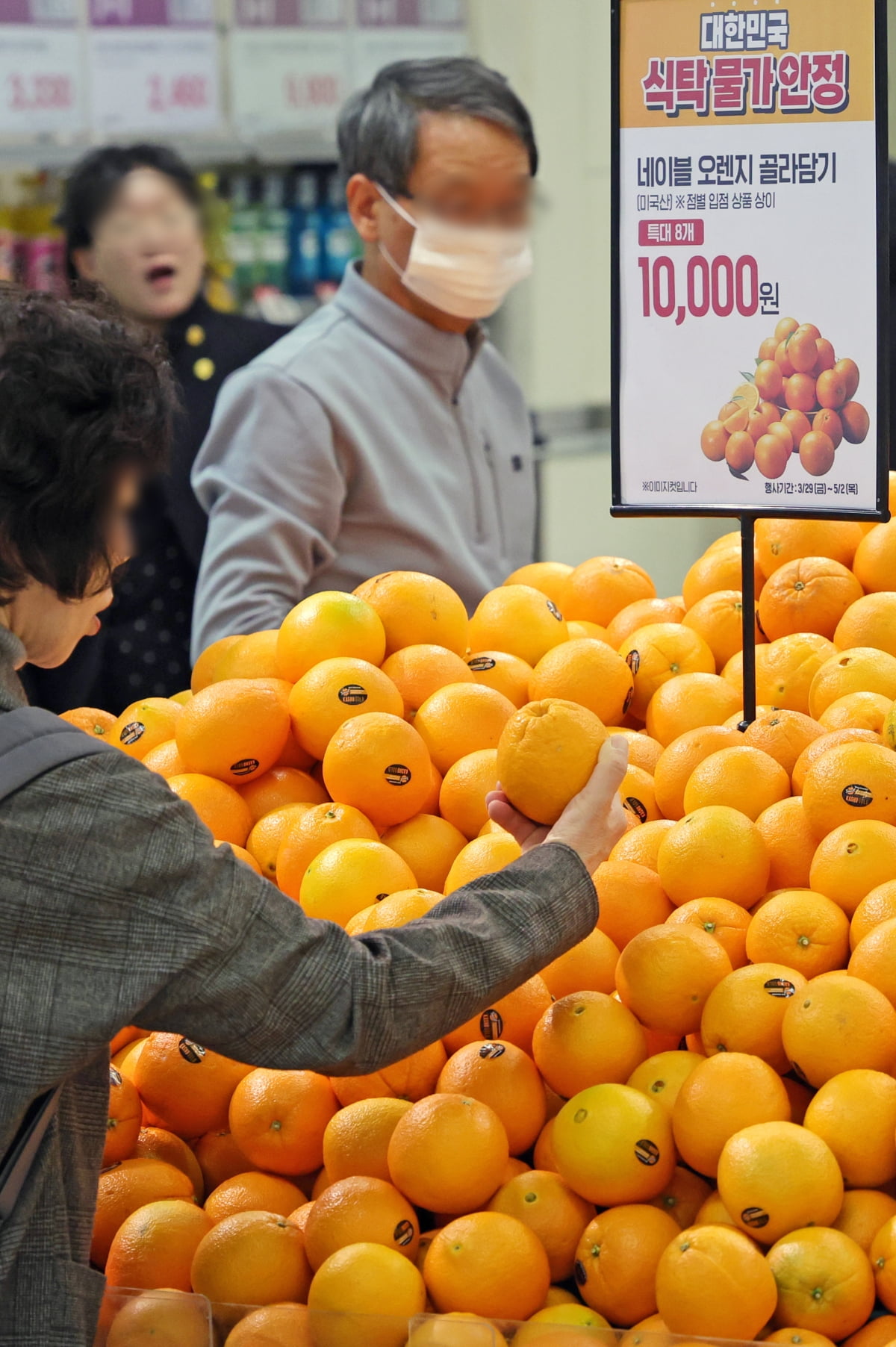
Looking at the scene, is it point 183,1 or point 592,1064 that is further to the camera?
point 183,1

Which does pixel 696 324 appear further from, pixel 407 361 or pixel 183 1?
pixel 183 1

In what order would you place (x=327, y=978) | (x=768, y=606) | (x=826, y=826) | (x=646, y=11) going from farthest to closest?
(x=768, y=606), (x=646, y=11), (x=826, y=826), (x=327, y=978)

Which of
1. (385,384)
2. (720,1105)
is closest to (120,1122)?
(720,1105)

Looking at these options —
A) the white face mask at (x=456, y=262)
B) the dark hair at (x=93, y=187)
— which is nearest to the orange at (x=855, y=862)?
the white face mask at (x=456, y=262)

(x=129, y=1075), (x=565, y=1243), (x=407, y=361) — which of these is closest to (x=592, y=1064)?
(x=565, y=1243)

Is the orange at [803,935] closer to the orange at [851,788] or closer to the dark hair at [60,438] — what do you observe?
the orange at [851,788]

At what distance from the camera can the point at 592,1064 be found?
1.21m

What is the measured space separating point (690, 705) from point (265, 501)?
1.37m

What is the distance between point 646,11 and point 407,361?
1.61 meters

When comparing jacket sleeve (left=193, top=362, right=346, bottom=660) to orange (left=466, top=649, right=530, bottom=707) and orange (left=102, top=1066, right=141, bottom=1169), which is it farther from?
orange (left=102, top=1066, right=141, bottom=1169)

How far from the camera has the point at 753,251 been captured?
4.88 feet

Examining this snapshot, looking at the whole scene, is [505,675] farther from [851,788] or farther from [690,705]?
[851,788]

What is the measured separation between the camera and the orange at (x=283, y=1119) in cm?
125

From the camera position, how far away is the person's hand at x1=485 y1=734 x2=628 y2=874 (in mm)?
1206
